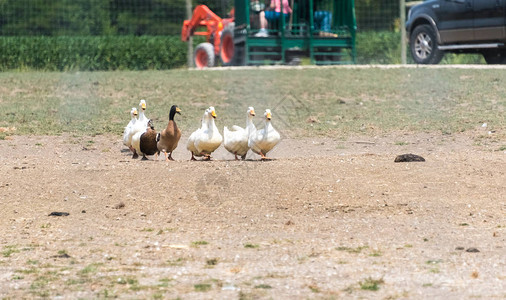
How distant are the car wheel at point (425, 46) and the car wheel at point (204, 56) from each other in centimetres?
577

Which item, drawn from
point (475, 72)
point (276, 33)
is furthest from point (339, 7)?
point (475, 72)

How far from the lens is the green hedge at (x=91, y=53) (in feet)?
88.0

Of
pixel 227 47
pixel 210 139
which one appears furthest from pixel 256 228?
pixel 227 47

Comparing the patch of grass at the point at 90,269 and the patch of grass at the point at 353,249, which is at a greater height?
the patch of grass at the point at 90,269

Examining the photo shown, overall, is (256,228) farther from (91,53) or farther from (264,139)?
(91,53)

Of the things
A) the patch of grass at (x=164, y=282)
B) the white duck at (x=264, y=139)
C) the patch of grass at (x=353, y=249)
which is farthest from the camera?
the white duck at (x=264, y=139)

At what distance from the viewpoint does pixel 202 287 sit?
589 cm

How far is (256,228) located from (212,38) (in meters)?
19.4

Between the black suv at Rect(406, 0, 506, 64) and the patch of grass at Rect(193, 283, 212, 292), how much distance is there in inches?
577

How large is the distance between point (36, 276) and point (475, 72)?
13.5 m

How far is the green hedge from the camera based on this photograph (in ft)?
88.0

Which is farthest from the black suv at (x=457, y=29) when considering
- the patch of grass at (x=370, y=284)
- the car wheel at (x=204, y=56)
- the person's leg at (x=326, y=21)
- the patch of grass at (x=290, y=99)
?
the patch of grass at (x=370, y=284)

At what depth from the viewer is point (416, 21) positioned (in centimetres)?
2161

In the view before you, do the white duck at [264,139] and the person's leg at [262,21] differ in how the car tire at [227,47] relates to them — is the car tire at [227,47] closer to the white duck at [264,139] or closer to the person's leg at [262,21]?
the person's leg at [262,21]
